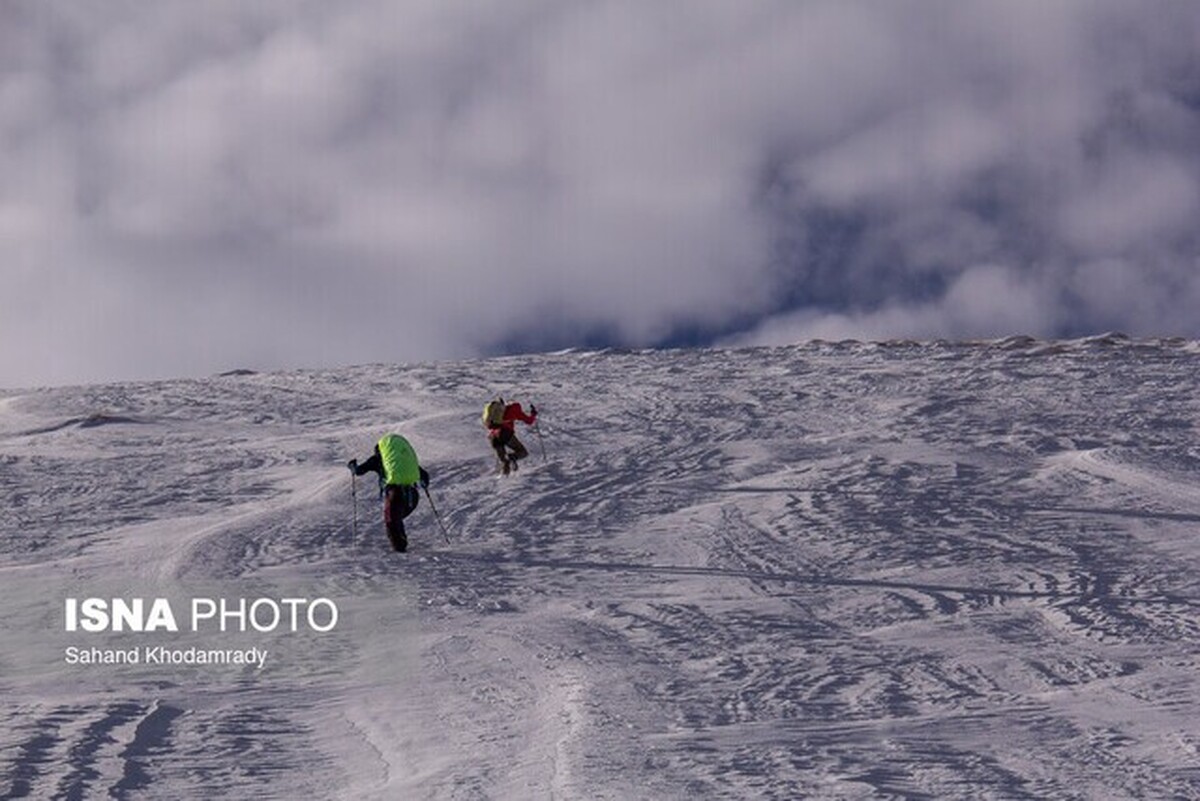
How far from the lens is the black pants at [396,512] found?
49.5 ft

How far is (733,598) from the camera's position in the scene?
1266 centimetres

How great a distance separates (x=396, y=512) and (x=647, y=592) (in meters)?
3.28

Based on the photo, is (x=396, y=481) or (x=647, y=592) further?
(x=396, y=481)

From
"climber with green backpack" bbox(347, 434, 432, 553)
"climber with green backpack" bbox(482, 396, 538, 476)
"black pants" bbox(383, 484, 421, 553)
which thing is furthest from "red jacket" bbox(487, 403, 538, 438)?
"black pants" bbox(383, 484, 421, 553)

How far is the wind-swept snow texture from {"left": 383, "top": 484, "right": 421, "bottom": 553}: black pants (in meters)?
0.21

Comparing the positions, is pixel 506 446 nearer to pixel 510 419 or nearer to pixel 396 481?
pixel 510 419

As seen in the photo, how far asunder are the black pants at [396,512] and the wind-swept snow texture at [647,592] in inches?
8.3

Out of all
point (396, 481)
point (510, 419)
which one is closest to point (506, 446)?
point (510, 419)

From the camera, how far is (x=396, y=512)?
15.1 meters

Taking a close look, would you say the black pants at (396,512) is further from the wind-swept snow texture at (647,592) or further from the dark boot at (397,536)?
the wind-swept snow texture at (647,592)

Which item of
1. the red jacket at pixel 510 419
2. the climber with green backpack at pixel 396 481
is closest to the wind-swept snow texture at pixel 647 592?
the climber with green backpack at pixel 396 481

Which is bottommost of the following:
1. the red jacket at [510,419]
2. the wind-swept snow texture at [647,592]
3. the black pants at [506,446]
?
the wind-swept snow texture at [647,592]

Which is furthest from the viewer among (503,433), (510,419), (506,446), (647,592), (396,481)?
(506,446)

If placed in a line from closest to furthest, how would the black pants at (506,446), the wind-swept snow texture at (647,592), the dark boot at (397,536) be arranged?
the wind-swept snow texture at (647,592) → the dark boot at (397,536) → the black pants at (506,446)
